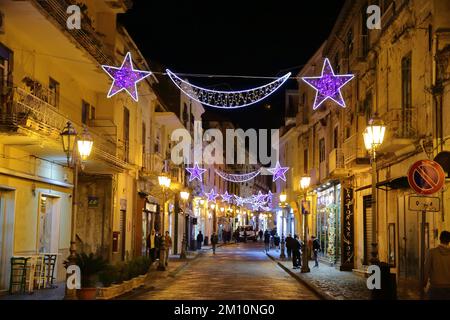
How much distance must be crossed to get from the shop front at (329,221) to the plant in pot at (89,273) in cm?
1683

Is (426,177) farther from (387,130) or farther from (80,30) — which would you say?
(80,30)

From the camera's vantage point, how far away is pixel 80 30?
1995cm

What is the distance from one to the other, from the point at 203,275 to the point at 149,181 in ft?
32.3

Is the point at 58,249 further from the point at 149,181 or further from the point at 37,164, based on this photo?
the point at 149,181

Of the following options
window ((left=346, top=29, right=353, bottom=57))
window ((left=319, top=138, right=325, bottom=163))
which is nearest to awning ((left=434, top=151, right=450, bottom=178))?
window ((left=346, top=29, right=353, bottom=57))

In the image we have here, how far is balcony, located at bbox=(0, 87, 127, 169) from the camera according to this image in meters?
15.3

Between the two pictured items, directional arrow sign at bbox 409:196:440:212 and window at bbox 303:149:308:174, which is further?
window at bbox 303:149:308:174

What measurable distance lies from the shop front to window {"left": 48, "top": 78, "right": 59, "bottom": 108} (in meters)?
15.0

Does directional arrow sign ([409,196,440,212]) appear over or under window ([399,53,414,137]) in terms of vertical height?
under

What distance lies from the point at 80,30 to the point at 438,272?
13.7 metres

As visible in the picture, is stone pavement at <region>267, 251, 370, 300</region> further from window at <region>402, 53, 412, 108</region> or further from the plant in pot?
the plant in pot

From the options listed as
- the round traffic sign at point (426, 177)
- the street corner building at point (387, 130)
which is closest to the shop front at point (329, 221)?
the street corner building at point (387, 130)

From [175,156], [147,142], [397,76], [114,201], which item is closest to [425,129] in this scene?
[397,76]

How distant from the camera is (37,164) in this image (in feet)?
63.0
